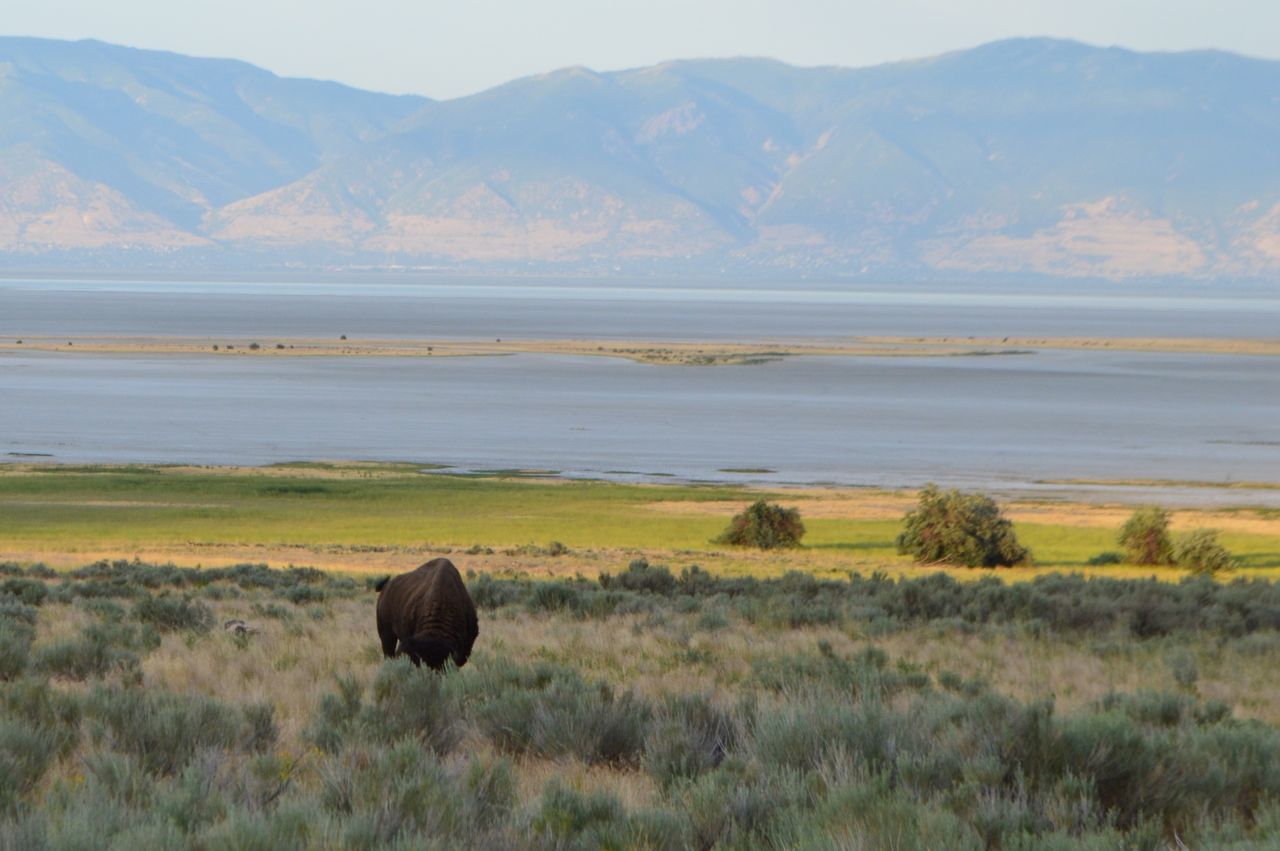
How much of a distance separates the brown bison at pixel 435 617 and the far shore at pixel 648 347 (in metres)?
99.5

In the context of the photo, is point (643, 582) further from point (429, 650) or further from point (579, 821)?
point (579, 821)

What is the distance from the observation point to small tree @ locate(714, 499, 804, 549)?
3319 cm

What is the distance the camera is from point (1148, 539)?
3039 cm

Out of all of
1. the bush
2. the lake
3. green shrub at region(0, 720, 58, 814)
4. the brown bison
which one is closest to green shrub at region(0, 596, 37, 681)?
the brown bison

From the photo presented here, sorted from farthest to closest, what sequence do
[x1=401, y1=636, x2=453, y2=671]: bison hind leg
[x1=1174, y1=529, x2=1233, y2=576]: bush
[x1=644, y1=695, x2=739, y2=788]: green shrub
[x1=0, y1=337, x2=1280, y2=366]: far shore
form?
[x1=0, y1=337, x2=1280, y2=366]: far shore < [x1=1174, y1=529, x2=1233, y2=576]: bush < [x1=401, y1=636, x2=453, y2=671]: bison hind leg < [x1=644, y1=695, x2=739, y2=788]: green shrub

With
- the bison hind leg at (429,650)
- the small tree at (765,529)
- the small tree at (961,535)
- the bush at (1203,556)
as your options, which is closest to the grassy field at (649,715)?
the bison hind leg at (429,650)

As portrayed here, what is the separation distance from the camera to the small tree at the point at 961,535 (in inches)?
1180

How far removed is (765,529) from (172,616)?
64.8ft

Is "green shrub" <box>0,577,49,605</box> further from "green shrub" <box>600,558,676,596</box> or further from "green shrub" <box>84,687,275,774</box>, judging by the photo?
"green shrub" <box>84,687,275,774</box>

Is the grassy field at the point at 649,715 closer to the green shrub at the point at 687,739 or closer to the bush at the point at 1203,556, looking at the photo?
the green shrub at the point at 687,739

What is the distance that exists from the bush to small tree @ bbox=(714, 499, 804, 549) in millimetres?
8069

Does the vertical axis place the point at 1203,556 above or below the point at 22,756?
below

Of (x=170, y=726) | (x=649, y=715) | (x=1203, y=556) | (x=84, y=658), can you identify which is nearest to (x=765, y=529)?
(x=1203, y=556)

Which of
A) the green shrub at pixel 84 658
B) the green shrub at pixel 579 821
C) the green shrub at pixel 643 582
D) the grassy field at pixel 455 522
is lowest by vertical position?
the grassy field at pixel 455 522
